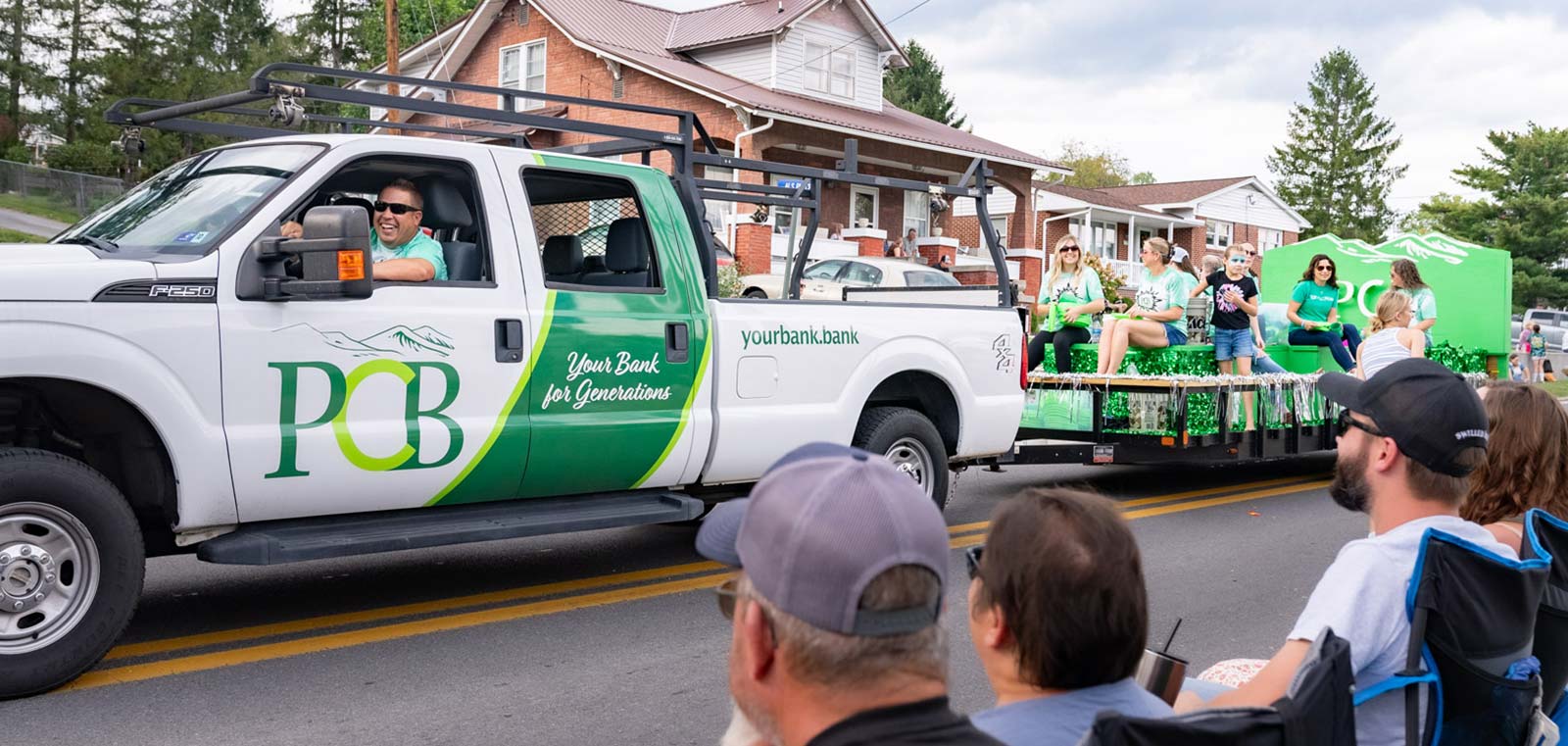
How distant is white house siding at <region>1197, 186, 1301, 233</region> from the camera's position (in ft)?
176

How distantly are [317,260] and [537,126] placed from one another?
1.63 metres

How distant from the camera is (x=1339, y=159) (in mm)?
70938

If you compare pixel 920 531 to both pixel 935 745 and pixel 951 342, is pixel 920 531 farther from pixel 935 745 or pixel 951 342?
pixel 951 342

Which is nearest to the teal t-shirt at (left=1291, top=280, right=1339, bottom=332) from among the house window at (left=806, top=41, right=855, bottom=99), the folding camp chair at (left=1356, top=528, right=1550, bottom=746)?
the folding camp chair at (left=1356, top=528, right=1550, bottom=746)

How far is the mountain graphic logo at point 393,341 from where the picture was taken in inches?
216

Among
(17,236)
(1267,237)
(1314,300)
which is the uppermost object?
(1267,237)

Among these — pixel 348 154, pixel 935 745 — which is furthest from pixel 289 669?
pixel 935 745

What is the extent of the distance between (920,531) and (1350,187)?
248 feet

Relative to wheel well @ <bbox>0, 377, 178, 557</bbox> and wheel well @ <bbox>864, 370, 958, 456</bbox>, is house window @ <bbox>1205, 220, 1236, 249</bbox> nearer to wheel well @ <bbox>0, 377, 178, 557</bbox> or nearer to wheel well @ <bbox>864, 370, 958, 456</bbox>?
wheel well @ <bbox>864, 370, 958, 456</bbox>

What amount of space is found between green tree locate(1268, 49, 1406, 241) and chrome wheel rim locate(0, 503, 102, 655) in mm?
70581

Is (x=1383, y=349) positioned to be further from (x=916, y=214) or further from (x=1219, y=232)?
(x=1219, y=232)

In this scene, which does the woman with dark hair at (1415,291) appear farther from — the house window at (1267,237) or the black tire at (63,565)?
the house window at (1267,237)

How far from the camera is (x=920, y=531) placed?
172 centimetres

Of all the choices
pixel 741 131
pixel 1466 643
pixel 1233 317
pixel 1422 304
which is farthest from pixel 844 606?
pixel 741 131
